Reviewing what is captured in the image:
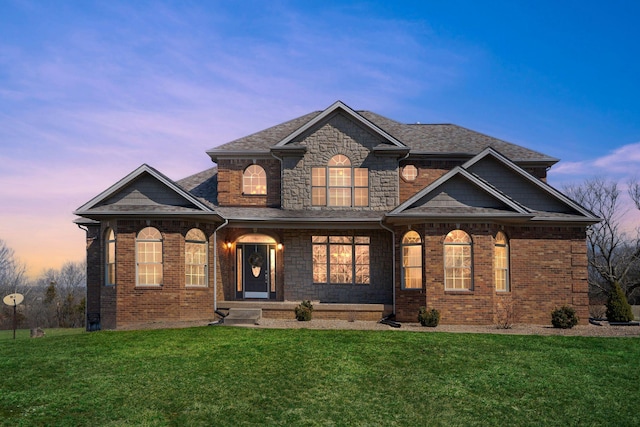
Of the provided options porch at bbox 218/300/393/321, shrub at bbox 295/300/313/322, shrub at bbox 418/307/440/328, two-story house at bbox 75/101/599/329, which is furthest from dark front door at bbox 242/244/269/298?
shrub at bbox 418/307/440/328

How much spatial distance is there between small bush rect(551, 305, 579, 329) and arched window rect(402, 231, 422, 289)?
4494 mm

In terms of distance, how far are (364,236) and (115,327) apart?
926 cm

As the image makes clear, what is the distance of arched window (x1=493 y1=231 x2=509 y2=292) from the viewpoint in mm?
17594

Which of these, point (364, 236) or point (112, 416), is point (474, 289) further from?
point (112, 416)

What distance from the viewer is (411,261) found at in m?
17.4

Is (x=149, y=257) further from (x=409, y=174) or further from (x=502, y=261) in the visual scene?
(x=502, y=261)

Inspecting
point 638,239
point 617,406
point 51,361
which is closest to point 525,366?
point 617,406

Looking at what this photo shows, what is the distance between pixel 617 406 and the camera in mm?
9273

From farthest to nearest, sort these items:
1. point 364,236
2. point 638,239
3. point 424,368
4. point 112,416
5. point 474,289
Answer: point 638,239 → point 364,236 → point 474,289 → point 424,368 → point 112,416

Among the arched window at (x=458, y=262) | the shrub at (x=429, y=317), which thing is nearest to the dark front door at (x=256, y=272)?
the shrub at (x=429, y=317)

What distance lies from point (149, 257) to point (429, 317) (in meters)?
9.28

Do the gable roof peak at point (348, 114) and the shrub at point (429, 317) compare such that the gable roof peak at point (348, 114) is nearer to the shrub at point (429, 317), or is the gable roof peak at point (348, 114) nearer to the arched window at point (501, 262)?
the arched window at point (501, 262)

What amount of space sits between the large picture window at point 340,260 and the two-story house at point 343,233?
0.13 ft

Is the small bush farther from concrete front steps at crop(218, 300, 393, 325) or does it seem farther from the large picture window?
the large picture window
